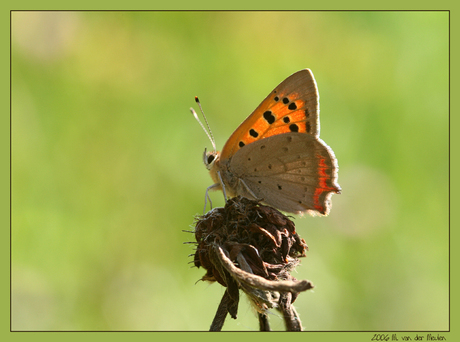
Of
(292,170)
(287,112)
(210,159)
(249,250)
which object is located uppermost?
(287,112)

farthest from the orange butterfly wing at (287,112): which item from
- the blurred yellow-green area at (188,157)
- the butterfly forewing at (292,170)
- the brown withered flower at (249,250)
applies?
the blurred yellow-green area at (188,157)

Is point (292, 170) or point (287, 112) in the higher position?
point (287, 112)

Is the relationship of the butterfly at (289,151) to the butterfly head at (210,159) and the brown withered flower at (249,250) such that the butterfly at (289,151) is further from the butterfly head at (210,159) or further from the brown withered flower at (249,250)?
the brown withered flower at (249,250)

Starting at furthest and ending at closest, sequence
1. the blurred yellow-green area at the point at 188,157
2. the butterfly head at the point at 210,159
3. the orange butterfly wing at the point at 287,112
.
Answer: the blurred yellow-green area at the point at 188,157
the butterfly head at the point at 210,159
the orange butterfly wing at the point at 287,112

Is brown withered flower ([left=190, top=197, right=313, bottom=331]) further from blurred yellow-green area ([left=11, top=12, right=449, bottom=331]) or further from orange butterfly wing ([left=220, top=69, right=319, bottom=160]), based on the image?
blurred yellow-green area ([left=11, top=12, right=449, bottom=331])

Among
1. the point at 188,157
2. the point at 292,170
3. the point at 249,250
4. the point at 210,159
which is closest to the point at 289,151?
the point at 292,170

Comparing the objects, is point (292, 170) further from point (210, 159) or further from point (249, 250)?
point (249, 250)

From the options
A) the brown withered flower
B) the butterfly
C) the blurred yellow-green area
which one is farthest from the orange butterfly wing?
the blurred yellow-green area
